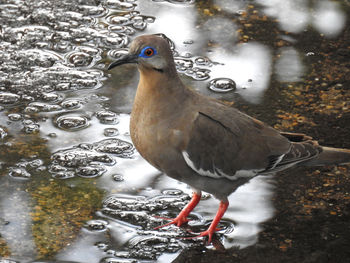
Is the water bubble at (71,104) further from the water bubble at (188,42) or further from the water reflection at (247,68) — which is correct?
the water bubble at (188,42)

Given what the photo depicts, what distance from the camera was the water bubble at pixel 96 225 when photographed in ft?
13.9

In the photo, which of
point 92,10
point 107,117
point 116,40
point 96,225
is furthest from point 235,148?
point 92,10

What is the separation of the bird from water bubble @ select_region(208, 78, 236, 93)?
134 centimetres

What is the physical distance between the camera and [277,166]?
4406mm

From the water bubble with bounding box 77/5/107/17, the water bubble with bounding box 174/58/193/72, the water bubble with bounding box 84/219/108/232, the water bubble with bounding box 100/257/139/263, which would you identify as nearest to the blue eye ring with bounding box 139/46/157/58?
the water bubble with bounding box 84/219/108/232

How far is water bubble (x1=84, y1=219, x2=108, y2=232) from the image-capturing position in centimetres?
425

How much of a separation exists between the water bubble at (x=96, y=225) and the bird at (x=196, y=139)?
0.44 m

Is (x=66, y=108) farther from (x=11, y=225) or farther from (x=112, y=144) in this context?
(x=11, y=225)

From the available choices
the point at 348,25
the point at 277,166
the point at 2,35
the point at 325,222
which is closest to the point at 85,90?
the point at 2,35

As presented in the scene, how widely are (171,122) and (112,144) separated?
111cm

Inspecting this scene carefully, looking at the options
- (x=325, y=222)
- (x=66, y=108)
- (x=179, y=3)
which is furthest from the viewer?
(x=179, y=3)

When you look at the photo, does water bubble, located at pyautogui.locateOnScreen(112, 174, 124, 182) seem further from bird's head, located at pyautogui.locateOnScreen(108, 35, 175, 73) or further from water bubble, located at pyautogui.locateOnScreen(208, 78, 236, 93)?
water bubble, located at pyautogui.locateOnScreen(208, 78, 236, 93)

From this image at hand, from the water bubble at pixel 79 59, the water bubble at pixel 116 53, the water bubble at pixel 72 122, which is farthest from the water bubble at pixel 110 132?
the water bubble at pixel 116 53

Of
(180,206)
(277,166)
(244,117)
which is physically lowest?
(180,206)
